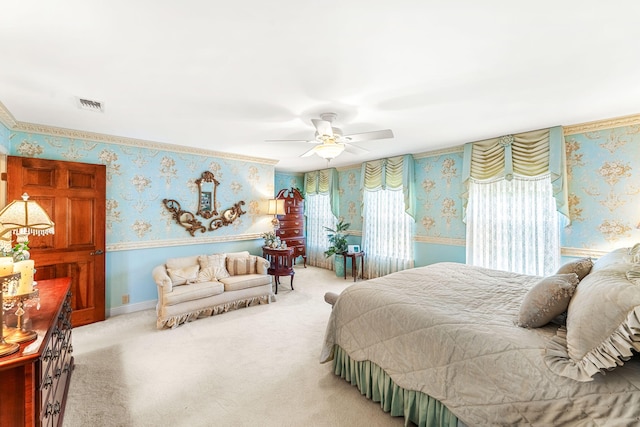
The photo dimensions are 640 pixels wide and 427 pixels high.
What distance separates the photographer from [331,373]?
248cm

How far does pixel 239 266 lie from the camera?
14.4 ft

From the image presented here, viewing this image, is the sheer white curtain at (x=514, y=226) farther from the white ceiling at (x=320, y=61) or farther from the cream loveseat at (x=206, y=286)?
the cream loveseat at (x=206, y=286)

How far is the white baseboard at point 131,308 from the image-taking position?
3.79 metres

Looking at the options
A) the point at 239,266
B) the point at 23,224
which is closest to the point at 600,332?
the point at 23,224

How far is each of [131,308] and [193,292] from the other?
1.18m

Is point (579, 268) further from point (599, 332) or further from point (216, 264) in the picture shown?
point (216, 264)

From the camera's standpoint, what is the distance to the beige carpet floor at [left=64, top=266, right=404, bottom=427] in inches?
77.2

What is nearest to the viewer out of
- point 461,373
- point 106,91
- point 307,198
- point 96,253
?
point 461,373

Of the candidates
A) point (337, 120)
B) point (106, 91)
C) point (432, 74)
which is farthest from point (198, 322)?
point (432, 74)

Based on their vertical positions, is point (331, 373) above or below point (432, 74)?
below

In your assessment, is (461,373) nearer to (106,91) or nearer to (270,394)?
(270,394)

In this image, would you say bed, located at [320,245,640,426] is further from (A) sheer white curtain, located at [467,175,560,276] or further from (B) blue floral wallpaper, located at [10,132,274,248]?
(B) blue floral wallpaper, located at [10,132,274,248]

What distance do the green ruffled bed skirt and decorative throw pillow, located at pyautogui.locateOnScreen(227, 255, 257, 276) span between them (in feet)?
7.77

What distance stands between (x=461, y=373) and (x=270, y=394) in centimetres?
146
